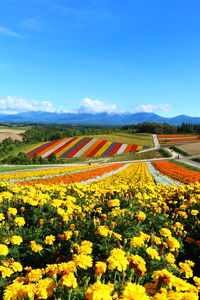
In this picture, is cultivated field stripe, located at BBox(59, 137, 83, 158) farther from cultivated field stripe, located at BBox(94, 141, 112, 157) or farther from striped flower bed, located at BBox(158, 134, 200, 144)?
striped flower bed, located at BBox(158, 134, 200, 144)

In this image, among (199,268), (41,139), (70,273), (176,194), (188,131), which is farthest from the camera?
(188,131)

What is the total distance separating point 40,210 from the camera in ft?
15.0

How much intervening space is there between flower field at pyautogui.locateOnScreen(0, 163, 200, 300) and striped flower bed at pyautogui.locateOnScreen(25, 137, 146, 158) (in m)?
52.3

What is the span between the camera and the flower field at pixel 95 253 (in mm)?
1921

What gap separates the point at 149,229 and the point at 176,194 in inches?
112

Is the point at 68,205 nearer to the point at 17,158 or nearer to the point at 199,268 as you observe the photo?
the point at 199,268

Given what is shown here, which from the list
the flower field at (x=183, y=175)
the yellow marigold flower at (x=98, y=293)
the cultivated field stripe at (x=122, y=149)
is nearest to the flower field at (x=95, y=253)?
the yellow marigold flower at (x=98, y=293)

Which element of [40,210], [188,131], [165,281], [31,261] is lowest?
[31,261]

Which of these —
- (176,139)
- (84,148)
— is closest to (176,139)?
(176,139)

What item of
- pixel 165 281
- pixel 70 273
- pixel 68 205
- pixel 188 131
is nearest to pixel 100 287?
pixel 70 273

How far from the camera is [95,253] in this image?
3227mm

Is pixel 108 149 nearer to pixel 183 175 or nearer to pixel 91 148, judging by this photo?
pixel 91 148

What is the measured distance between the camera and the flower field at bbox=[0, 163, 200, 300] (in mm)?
1921

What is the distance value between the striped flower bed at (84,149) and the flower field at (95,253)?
52.3 meters
